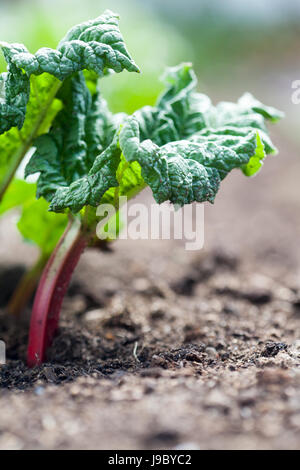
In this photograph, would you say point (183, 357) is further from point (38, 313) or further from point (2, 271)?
point (2, 271)

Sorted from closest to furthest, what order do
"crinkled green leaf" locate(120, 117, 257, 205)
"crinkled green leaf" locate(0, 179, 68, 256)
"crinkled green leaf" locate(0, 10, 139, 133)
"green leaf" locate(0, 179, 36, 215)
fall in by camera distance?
"crinkled green leaf" locate(120, 117, 257, 205) < "crinkled green leaf" locate(0, 10, 139, 133) < "crinkled green leaf" locate(0, 179, 68, 256) < "green leaf" locate(0, 179, 36, 215)

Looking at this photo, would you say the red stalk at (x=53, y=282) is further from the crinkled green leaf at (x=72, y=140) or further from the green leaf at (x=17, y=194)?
the green leaf at (x=17, y=194)

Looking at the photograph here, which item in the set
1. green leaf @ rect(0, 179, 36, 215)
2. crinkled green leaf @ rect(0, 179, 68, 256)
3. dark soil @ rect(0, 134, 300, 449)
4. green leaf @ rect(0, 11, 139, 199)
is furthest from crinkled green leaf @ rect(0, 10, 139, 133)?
dark soil @ rect(0, 134, 300, 449)

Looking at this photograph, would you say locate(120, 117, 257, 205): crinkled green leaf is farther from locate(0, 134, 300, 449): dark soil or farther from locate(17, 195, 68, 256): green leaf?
locate(17, 195, 68, 256): green leaf

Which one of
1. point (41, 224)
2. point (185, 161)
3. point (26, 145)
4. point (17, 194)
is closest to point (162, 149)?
point (185, 161)

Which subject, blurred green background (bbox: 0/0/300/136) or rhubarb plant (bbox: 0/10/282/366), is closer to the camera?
rhubarb plant (bbox: 0/10/282/366)

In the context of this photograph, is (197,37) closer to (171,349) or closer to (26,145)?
(26,145)

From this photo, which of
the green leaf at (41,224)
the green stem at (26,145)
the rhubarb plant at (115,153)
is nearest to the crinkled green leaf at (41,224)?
the green leaf at (41,224)
